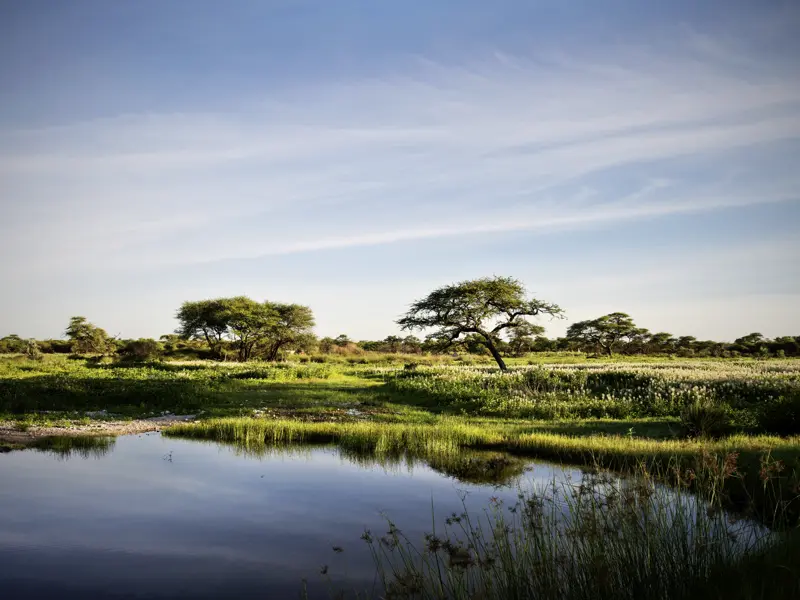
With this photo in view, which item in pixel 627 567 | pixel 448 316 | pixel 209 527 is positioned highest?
pixel 448 316

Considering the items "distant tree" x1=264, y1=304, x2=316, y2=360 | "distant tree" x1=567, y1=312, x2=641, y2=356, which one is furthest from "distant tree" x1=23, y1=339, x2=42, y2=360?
"distant tree" x1=567, y1=312, x2=641, y2=356

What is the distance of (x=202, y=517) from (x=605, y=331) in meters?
87.7

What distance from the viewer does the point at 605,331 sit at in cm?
8988

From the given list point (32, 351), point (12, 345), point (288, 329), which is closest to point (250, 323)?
point (288, 329)

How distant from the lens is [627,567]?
223 inches

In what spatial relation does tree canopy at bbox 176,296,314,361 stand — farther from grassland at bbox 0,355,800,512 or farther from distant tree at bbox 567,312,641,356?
distant tree at bbox 567,312,641,356

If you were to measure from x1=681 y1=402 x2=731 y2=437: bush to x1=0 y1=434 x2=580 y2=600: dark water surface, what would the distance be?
5254mm

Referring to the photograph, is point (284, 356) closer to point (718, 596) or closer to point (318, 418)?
point (318, 418)

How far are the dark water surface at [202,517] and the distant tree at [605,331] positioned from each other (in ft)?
266

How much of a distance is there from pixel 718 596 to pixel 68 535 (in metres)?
9.31

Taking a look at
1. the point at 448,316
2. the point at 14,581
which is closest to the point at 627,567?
the point at 14,581

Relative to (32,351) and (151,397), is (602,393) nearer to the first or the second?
(151,397)

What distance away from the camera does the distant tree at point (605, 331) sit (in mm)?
88294

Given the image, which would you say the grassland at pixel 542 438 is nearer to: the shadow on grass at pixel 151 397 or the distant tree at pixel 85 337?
the shadow on grass at pixel 151 397
